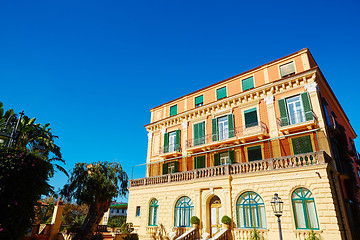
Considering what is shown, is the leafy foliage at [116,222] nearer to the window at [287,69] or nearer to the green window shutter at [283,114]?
the green window shutter at [283,114]

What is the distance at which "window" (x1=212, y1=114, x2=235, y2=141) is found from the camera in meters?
20.6

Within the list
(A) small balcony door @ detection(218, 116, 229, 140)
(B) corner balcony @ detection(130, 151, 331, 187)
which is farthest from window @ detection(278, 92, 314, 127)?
(A) small balcony door @ detection(218, 116, 229, 140)

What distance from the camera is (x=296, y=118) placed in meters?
17.6

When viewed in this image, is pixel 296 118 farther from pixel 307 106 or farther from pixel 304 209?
pixel 304 209

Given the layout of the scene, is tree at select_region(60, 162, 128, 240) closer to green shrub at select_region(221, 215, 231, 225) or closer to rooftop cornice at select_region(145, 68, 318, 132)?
rooftop cornice at select_region(145, 68, 318, 132)

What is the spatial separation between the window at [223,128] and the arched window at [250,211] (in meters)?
6.31

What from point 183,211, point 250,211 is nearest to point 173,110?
point 183,211

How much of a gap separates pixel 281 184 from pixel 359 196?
1045 centimetres

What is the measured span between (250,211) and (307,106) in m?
8.57

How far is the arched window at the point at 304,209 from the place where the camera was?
12711 millimetres

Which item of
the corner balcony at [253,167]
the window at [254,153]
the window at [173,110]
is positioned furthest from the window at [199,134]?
the window at [254,153]

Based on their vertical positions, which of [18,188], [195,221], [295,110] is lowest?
[195,221]

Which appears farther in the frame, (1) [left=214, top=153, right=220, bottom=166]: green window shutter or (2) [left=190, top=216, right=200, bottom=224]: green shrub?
(1) [left=214, top=153, right=220, bottom=166]: green window shutter

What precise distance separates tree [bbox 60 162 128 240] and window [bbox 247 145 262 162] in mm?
13161
